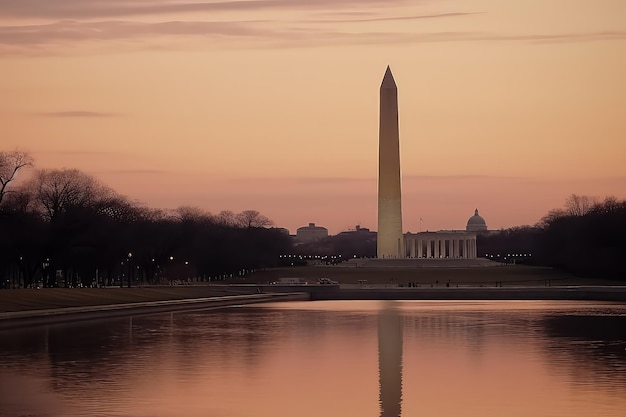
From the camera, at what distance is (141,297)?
62.5 m

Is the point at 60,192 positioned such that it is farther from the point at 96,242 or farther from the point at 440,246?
the point at 440,246

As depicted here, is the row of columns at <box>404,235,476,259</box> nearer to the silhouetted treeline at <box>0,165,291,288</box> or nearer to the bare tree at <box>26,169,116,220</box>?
the silhouetted treeline at <box>0,165,291,288</box>

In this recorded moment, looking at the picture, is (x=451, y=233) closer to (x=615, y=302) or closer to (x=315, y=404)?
(x=615, y=302)

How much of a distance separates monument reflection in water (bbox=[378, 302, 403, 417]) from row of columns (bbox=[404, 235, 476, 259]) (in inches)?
3329

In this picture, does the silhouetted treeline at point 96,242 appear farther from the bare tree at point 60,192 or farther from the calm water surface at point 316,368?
the calm water surface at point 316,368

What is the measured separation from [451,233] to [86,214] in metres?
63.0

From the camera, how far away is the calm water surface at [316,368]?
2005cm

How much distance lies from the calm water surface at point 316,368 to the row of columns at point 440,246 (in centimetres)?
8601

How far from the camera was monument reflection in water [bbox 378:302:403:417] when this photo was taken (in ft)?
66.5

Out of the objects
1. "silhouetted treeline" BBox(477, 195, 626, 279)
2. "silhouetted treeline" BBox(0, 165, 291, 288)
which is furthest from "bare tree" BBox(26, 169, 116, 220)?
"silhouetted treeline" BBox(477, 195, 626, 279)

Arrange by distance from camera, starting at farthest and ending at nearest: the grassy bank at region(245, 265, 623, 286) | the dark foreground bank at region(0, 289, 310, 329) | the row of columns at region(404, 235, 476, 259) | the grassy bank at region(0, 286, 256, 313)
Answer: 1. the row of columns at region(404, 235, 476, 259)
2. the grassy bank at region(245, 265, 623, 286)
3. the grassy bank at region(0, 286, 256, 313)
4. the dark foreground bank at region(0, 289, 310, 329)

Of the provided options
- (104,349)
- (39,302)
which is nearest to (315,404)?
(104,349)

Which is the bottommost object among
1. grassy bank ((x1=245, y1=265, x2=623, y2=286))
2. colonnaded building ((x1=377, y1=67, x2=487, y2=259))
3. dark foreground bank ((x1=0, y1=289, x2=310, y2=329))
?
dark foreground bank ((x1=0, y1=289, x2=310, y2=329))

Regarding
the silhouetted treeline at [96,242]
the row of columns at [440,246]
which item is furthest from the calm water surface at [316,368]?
the row of columns at [440,246]
